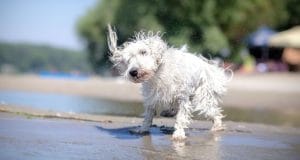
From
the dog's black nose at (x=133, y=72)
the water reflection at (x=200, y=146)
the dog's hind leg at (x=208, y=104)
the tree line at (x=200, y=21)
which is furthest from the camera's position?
the tree line at (x=200, y=21)

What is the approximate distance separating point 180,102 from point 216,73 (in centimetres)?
134

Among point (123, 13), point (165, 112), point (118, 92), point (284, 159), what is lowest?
point (284, 159)

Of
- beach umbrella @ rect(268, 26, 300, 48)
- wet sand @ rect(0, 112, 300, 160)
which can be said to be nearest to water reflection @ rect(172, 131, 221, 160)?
wet sand @ rect(0, 112, 300, 160)

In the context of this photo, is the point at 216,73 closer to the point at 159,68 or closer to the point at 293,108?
the point at 159,68

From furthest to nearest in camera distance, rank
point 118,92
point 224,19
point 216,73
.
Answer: point 224,19, point 118,92, point 216,73

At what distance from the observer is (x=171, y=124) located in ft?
31.6

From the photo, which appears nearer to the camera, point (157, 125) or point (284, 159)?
point (284, 159)

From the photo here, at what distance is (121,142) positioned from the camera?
7.13 meters

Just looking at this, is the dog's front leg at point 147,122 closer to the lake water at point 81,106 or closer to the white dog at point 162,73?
the white dog at point 162,73

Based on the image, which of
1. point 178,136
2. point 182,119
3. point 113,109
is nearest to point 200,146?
point 178,136

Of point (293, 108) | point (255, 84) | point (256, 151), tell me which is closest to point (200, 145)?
point (256, 151)

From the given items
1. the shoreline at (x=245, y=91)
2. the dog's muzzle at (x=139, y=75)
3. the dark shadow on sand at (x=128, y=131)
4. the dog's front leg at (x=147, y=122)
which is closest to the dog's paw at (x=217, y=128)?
the dark shadow on sand at (x=128, y=131)

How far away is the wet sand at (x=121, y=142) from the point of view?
6.18 m

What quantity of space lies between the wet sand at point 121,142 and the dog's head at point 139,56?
79cm
